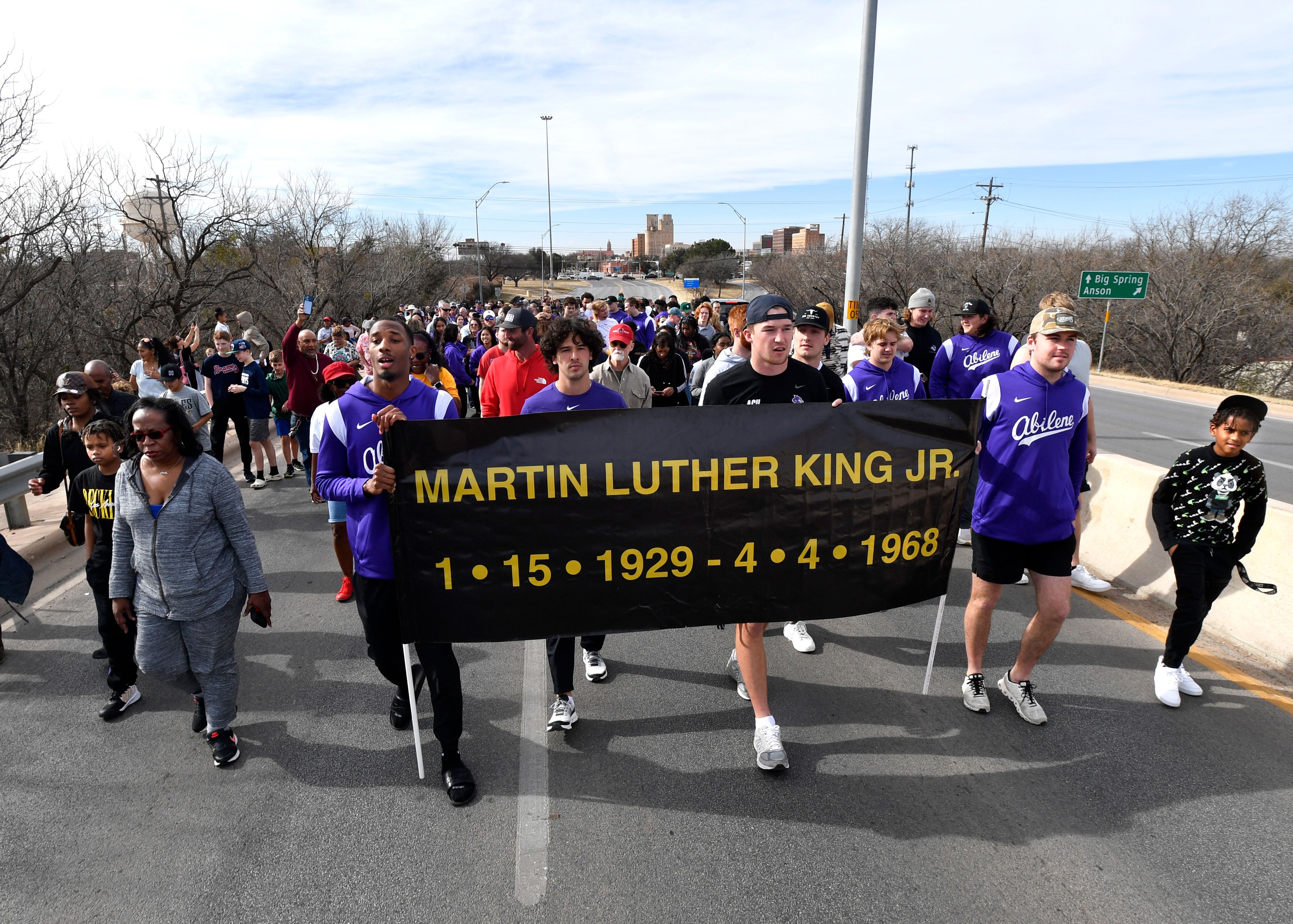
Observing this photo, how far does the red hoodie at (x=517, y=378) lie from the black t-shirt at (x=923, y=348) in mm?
3531

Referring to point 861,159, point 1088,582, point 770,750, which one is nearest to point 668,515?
point 770,750

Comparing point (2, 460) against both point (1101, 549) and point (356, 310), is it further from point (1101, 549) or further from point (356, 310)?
point (356, 310)

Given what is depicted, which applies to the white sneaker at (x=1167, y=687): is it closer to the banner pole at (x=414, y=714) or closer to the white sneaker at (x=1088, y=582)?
the white sneaker at (x=1088, y=582)

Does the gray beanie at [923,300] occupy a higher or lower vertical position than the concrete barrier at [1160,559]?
higher

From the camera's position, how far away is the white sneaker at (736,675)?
4.34 m

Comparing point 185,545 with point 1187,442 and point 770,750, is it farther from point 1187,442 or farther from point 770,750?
point 1187,442

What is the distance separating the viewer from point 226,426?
9.98m

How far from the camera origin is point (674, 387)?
322 inches

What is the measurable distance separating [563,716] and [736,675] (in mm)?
1156

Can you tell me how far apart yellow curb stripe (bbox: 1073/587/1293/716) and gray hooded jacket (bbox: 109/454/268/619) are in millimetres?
5104

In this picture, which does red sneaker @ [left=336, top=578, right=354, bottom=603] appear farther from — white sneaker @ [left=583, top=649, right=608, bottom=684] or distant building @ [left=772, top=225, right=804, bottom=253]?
distant building @ [left=772, top=225, right=804, bottom=253]

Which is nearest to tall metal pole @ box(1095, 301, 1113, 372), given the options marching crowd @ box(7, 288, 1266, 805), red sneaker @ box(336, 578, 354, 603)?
marching crowd @ box(7, 288, 1266, 805)

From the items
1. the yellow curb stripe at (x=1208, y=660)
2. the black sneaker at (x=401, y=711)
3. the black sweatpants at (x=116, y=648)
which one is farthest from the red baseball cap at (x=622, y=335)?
the yellow curb stripe at (x=1208, y=660)

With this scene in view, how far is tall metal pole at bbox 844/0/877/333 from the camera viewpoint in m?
11.6
